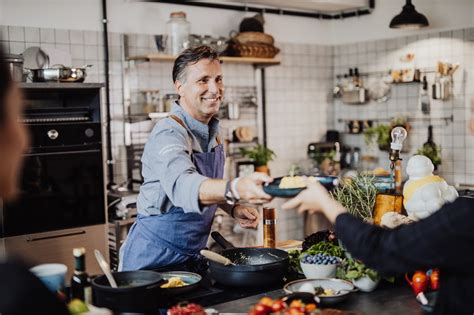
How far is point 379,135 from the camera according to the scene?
6805 millimetres

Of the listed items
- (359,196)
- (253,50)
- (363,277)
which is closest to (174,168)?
(363,277)

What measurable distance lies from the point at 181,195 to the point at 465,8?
4.75 metres

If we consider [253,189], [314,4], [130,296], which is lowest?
[130,296]

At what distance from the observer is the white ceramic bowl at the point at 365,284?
2.68 meters

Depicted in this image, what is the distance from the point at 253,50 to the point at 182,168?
12.8ft

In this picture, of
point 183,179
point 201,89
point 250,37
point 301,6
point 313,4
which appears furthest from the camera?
point 301,6

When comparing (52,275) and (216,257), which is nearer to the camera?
(52,275)

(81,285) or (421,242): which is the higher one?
(421,242)

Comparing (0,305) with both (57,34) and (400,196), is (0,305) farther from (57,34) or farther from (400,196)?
(57,34)

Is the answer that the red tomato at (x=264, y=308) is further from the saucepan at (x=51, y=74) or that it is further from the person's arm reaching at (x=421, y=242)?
the saucepan at (x=51, y=74)

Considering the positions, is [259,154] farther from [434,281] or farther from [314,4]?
[434,281]

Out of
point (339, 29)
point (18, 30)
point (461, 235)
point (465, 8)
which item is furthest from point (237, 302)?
point (339, 29)

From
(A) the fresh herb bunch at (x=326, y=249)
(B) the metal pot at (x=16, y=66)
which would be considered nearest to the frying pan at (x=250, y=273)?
(A) the fresh herb bunch at (x=326, y=249)

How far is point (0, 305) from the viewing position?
52.1 inches
